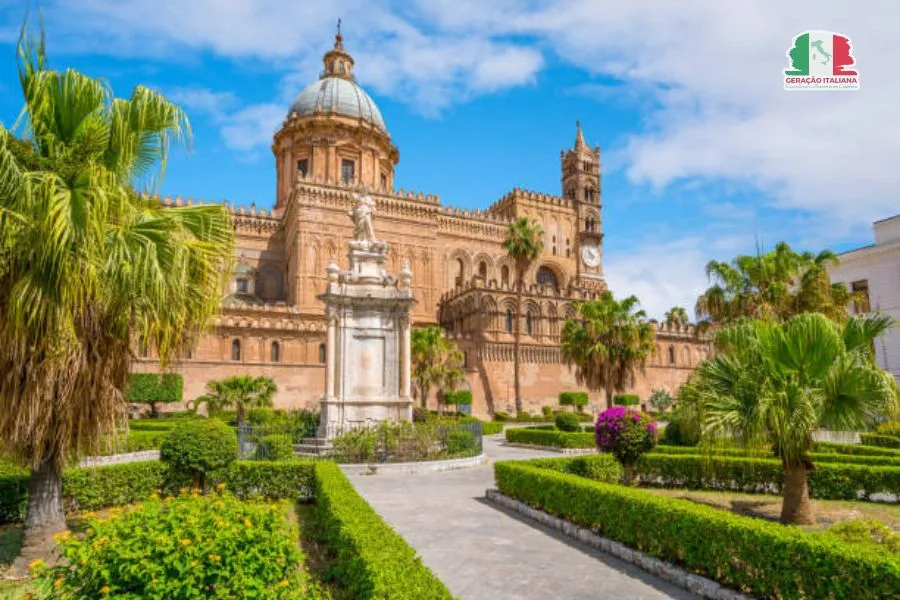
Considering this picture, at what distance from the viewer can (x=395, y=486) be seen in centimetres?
1438

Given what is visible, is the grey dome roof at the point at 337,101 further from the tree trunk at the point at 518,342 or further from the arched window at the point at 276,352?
the arched window at the point at 276,352

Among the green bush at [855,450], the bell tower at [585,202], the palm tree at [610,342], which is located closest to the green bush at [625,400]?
the palm tree at [610,342]

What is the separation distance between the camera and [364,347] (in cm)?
1925

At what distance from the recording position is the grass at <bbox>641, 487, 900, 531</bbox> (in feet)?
36.6

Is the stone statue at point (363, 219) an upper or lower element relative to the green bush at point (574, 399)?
upper

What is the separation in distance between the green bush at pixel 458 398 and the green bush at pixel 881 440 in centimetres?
2446

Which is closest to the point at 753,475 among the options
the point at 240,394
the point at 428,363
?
the point at 240,394

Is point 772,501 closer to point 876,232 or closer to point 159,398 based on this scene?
point 876,232

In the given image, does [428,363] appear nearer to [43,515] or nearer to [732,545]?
[43,515]

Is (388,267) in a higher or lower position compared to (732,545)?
higher

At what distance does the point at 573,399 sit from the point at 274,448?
3568cm

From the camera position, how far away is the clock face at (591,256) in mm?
68188

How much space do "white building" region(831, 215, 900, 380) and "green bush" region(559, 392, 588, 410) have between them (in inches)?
797

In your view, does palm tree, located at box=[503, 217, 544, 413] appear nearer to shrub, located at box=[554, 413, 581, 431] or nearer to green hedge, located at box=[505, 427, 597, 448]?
shrub, located at box=[554, 413, 581, 431]
